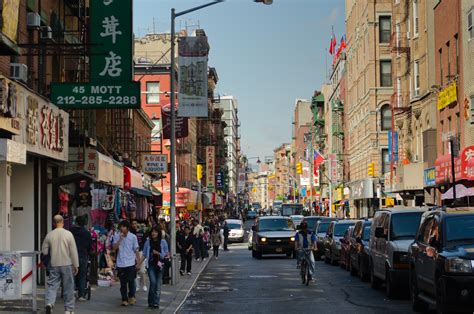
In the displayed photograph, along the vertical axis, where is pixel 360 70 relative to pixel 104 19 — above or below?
above

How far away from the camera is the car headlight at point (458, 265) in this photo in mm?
13328

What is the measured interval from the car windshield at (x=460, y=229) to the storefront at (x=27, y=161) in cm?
826

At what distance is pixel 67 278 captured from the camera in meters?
15.5

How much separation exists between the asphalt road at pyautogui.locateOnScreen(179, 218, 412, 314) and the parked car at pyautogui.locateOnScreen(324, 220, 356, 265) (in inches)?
82.6

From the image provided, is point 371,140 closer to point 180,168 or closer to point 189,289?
point 180,168

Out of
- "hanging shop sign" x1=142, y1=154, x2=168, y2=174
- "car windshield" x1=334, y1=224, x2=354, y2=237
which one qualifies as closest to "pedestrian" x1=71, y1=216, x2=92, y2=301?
"car windshield" x1=334, y1=224, x2=354, y2=237

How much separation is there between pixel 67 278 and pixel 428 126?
123ft

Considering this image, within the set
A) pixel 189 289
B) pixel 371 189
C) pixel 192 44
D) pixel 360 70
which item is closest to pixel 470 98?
pixel 192 44

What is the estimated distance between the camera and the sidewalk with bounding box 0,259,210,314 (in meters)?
17.3

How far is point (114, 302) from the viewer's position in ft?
63.1

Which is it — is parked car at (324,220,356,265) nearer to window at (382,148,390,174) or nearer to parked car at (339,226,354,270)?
parked car at (339,226,354,270)

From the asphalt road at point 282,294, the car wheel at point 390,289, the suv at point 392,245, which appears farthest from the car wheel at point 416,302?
the car wheel at point 390,289

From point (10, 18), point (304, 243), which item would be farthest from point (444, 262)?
point (304, 243)

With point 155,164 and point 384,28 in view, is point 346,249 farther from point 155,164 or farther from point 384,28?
point 384,28
